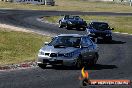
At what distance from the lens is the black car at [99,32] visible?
38719 millimetres

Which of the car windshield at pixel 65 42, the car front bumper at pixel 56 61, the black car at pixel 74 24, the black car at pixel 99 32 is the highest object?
the car windshield at pixel 65 42

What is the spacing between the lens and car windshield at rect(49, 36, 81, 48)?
21594 mm

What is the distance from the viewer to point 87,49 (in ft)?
72.8

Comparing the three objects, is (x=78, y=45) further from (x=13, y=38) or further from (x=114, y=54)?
(x=13, y=38)

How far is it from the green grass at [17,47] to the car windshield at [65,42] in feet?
8.64

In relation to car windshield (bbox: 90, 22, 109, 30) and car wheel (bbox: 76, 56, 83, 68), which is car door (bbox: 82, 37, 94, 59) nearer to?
car wheel (bbox: 76, 56, 83, 68)

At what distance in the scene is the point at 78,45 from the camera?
21797 mm

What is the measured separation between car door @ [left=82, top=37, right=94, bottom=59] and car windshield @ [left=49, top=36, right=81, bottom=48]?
0.33 m

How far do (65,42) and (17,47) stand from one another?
8.90 meters

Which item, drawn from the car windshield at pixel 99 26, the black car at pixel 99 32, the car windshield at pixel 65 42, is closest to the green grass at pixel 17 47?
the car windshield at pixel 65 42

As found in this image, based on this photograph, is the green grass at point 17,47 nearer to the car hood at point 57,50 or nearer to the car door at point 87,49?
the car hood at point 57,50

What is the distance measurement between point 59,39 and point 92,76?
13.3 ft

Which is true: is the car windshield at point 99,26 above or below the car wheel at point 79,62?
below

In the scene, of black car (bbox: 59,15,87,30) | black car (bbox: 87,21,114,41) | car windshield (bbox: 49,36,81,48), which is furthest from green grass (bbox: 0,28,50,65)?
black car (bbox: 59,15,87,30)
